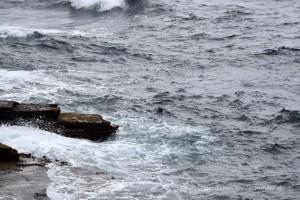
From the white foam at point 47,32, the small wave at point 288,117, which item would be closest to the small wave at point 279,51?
the small wave at point 288,117

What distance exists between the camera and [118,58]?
30344mm

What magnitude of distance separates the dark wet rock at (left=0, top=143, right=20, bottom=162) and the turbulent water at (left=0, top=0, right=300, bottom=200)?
1150 millimetres

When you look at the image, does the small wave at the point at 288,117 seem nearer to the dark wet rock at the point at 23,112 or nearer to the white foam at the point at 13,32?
the dark wet rock at the point at 23,112

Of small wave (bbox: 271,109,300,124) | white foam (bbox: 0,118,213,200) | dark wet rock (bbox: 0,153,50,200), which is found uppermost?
dark wet rock (bbox: 0,153,50,200)

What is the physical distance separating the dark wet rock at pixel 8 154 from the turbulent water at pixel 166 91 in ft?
3.77

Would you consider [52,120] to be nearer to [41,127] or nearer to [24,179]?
[41,127]

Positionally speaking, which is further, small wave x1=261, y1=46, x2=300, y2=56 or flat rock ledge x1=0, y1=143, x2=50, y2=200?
small wave x1=261, y1=46, x2=300, y2=56

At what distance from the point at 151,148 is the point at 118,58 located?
12.3 meters

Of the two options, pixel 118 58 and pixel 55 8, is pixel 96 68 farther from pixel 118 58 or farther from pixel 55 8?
pixel 55 8

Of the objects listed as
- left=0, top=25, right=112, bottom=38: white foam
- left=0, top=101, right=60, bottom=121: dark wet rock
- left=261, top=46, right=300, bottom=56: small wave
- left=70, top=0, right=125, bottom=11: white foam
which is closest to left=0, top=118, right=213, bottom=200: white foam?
left=0, top=101, right=60, bottom=121: dark wet rock

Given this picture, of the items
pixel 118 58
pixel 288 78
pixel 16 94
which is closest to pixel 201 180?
pixel 16 94

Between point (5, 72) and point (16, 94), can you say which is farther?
point (5, 72)

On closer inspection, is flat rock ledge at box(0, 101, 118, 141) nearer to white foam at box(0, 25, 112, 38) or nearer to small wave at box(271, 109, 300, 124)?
small wave at box(271, 109, 300, 124)

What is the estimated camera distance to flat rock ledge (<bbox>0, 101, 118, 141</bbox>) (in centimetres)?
1872
